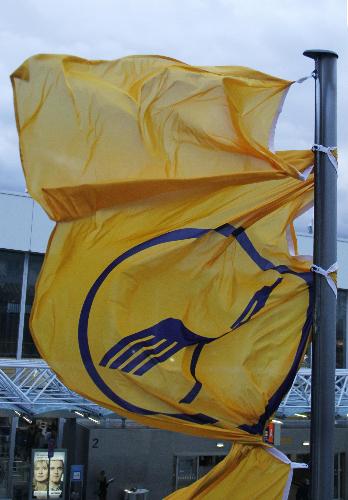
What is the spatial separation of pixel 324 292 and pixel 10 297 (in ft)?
70.8

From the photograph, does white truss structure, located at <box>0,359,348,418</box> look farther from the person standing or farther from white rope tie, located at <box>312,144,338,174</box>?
white rope tie, located at <box>312,144,338,174</box>

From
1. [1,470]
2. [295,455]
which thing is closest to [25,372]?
[1,470]

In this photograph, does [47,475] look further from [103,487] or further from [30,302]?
[30,302]

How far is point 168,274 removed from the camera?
5676mm

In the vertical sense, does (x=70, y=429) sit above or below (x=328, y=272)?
below

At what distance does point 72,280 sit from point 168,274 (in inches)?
32.3

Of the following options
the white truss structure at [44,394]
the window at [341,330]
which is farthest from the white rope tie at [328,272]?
the window at [341,330]

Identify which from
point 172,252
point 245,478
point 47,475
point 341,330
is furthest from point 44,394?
point 341,330

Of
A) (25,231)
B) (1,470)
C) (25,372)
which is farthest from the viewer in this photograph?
(25,231)

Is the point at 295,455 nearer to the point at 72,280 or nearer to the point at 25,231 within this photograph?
the point at 25,231

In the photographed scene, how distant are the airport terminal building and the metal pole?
1184cm

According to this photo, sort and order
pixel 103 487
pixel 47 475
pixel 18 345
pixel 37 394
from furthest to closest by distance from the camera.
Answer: pixel 18 345, pixel 47 475, pixel 103 487, pixel 37 394

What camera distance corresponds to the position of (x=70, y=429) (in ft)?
72.9

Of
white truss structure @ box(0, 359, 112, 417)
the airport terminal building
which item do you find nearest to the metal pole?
the airport terminal building
